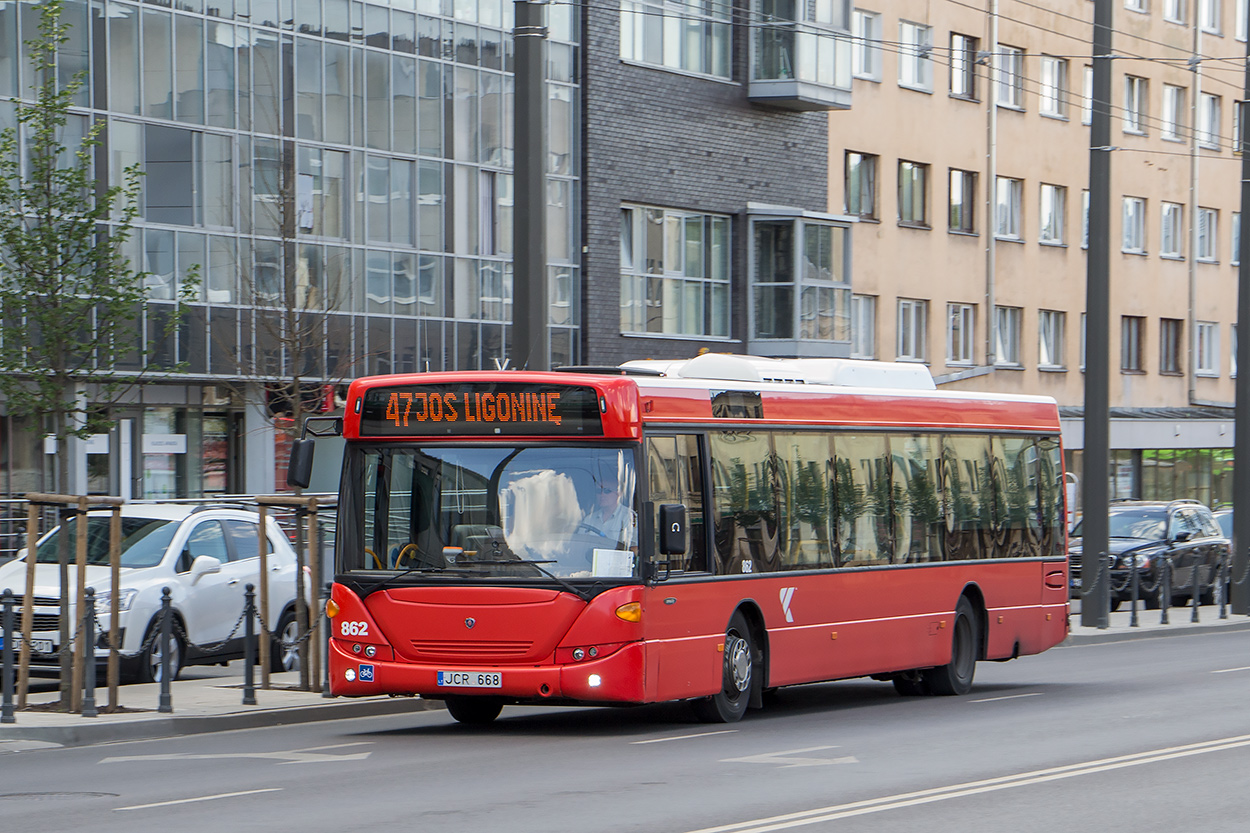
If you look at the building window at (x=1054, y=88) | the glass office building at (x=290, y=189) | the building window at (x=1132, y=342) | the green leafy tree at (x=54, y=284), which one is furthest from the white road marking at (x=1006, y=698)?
the building window at (x=1132, y=342)

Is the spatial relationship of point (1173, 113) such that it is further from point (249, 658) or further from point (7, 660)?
point (7, 660)

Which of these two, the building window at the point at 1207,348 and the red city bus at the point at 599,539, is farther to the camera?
the building window at the point at 1207,348

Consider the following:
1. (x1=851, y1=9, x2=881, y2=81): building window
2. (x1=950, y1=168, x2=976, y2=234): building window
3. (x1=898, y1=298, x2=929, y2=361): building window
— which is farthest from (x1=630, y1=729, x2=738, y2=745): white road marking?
(x1=950, y1=168, x2=976, y2=234): building window

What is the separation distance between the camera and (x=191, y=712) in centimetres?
1506

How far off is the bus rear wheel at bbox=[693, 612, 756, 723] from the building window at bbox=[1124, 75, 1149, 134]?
4265 centimetres

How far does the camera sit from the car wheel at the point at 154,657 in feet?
57.1

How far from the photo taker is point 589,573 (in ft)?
44.0

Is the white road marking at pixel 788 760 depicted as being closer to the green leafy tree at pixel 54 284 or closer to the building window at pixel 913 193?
the green leafy tree at pixel 54 284

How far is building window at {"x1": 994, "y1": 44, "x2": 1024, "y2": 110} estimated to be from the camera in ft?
161

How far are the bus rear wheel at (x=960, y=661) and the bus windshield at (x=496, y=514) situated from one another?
5.12 meters

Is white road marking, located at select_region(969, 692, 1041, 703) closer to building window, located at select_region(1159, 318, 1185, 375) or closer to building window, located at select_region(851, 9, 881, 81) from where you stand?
building window, located at select_region(851, 9, 881, 81)

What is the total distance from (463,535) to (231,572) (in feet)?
18.4

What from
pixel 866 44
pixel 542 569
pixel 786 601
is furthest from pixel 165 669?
pixel 866 44

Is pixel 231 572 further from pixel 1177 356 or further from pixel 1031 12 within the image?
pixel 1177 356
